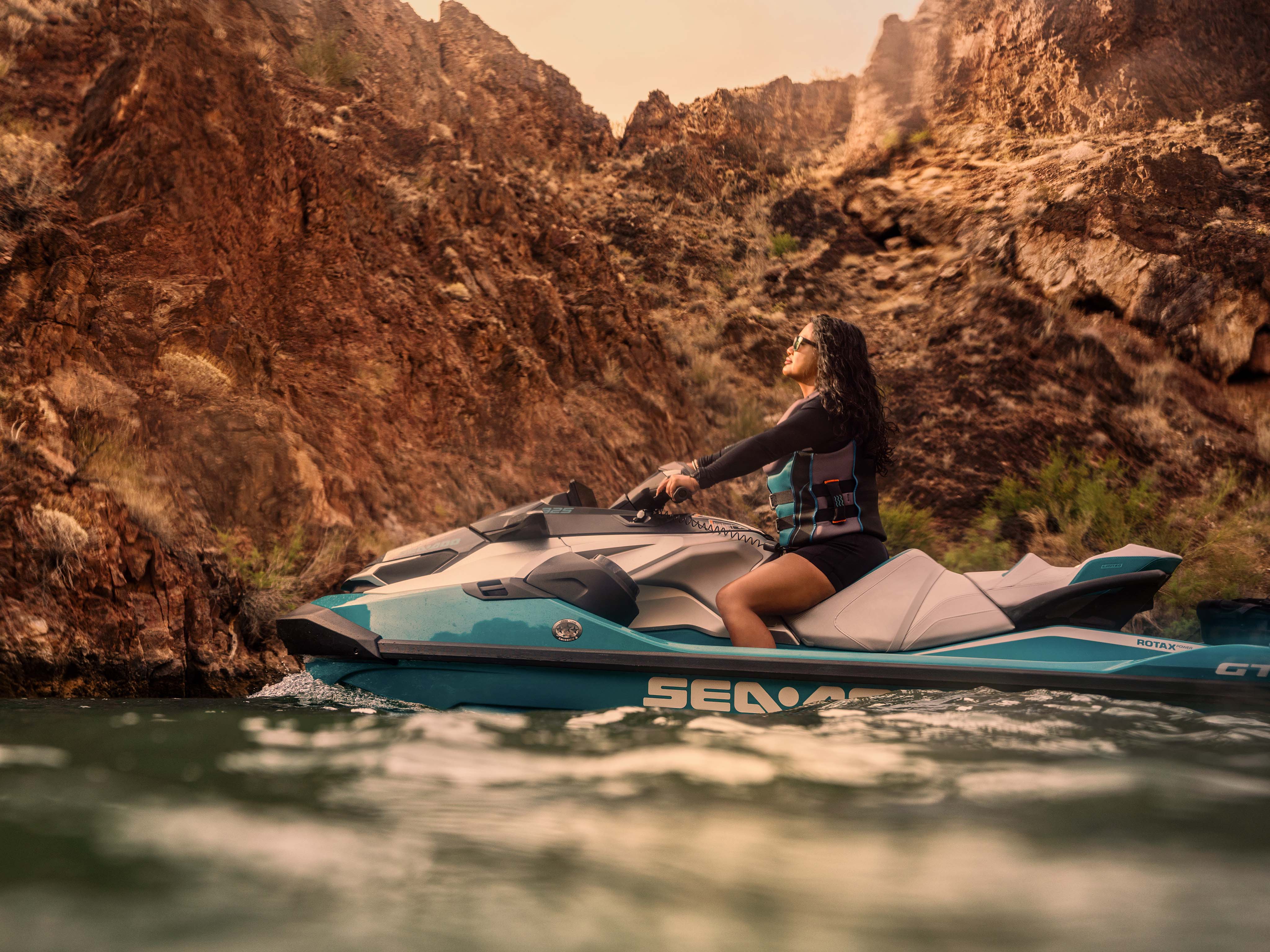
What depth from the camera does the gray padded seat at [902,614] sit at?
302 centimetres

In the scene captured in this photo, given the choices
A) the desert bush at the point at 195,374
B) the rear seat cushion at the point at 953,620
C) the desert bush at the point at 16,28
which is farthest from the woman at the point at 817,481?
the desert bush at the point at 16,28

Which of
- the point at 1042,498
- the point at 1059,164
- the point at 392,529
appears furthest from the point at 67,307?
the point at 1059,164

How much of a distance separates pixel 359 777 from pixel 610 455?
6045mm

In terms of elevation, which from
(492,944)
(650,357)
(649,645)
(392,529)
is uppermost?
(650,357)

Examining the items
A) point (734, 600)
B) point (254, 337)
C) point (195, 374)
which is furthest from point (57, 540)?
point (734, 600)

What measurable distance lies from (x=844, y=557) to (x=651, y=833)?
167 centimetres

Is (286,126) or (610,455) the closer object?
(286,126)

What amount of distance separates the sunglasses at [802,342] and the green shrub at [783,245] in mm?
8974

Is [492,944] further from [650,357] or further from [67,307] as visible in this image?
[650,357]

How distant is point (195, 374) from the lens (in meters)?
5.60

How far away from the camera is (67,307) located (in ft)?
16.6

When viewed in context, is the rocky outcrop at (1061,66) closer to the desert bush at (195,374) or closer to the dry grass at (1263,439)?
the dry grass at (1263,439)

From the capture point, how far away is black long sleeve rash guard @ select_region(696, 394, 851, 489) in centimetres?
316

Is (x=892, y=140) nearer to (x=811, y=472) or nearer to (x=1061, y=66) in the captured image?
(x=1061, y=66)
